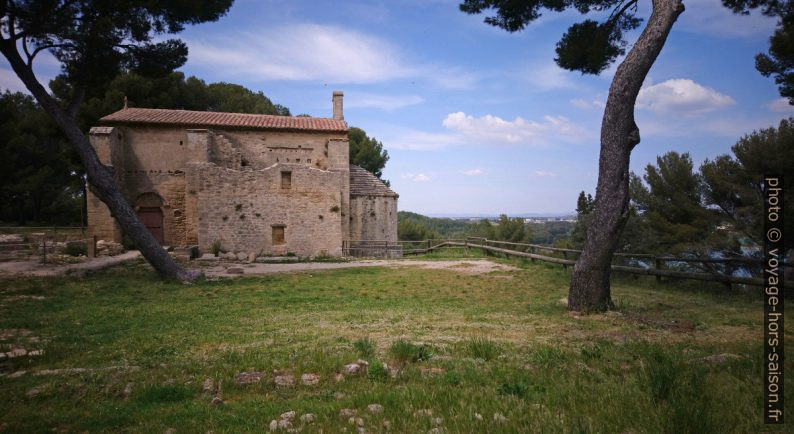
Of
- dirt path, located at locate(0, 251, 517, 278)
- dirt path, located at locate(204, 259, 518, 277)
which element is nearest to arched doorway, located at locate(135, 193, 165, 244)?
dirt path, located at locate(0, 251, 517, 278)

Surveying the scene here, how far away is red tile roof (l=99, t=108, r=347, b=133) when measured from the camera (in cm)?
2427

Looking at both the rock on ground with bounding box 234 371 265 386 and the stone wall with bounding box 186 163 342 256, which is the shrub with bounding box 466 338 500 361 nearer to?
the rock on ground with bounding box 234 371 265 386

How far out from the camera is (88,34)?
12930mm

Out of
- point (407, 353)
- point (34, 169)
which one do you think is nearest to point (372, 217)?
point (407, 353)

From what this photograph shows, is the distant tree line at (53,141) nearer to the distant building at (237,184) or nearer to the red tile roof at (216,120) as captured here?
the red tile roof at (216,120)

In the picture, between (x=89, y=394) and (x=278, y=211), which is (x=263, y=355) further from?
(x=278, y=211)

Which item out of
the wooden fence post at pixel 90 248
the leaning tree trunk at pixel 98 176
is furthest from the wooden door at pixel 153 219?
the leaning tree trunk at pixel 98 176

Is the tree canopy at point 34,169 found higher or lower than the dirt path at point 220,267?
higher

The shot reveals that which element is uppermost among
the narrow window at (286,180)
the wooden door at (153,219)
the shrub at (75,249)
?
the narrow window at (286,180)

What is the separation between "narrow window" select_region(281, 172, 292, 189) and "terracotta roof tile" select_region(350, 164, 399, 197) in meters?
4.67

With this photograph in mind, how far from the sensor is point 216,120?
84.2 feet

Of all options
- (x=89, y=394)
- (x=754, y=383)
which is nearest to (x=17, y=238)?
(x=89, y=394)

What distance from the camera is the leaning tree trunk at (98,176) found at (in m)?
13.0

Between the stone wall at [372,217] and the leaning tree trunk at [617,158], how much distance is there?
1947 centimetres
